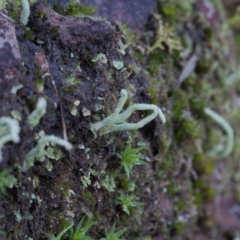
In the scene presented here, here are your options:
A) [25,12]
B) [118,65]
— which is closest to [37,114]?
[25,12]

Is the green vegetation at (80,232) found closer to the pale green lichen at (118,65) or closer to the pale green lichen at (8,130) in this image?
the pale green lichen at (8,130)

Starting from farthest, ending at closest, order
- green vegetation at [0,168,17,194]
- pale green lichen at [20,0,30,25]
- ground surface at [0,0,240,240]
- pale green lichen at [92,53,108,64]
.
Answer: pale green lichen at [92,53,108,64], pale green lichen at [20,0,30,25], ground surface at [0,0,240,240], green vegetation at [0,168,17,194]

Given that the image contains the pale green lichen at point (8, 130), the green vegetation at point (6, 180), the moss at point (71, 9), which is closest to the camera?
the pale green lichen at point (8, 130)

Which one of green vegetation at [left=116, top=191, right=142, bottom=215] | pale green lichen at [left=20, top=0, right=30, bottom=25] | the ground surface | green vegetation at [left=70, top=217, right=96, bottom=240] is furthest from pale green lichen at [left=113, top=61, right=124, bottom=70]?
green vegetation at [left=70, top=217, right=96, bottom=240]

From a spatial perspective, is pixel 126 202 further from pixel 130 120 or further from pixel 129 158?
pixel 130 120

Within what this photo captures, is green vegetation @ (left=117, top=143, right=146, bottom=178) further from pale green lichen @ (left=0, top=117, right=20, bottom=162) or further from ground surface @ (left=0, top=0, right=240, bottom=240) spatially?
pale green lichen @ (left=0, top=117, right=20, bottom=162)

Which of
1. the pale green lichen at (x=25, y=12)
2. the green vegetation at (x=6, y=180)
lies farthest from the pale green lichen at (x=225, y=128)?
the green vegetation at (x=6, y=180)
